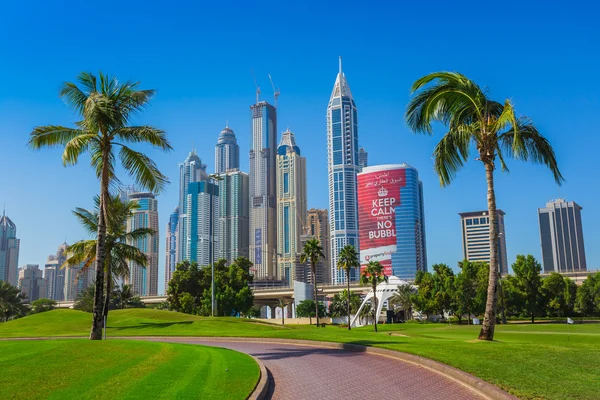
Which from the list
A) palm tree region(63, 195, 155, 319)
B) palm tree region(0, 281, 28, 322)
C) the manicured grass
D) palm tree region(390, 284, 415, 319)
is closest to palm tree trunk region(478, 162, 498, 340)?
the manicured grass

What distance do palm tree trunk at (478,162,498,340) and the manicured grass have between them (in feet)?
31.9

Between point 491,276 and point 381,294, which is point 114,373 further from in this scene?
point 381,294

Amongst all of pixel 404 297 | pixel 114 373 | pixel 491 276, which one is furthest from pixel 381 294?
pixel 114 373

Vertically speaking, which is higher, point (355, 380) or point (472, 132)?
point (472, 132)

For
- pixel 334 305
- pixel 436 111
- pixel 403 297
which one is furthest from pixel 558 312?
pixel 436 111

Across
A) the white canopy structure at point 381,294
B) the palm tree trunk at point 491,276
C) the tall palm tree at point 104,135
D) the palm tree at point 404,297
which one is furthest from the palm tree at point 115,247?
the palm tree at point 404,297

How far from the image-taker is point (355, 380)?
14.4 m

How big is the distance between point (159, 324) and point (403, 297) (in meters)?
79.3

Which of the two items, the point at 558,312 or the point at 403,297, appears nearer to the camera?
the point at 558,312

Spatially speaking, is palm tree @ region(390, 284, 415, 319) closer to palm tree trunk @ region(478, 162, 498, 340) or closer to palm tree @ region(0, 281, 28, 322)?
palm tree @ region(0, 281, 28, 322)

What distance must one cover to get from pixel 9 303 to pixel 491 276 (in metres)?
80.2

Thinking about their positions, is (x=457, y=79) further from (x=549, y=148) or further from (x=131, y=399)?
(x=131, y=399)

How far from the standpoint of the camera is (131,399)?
10758 millimetres

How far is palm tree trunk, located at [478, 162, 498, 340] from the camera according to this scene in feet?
68.7
